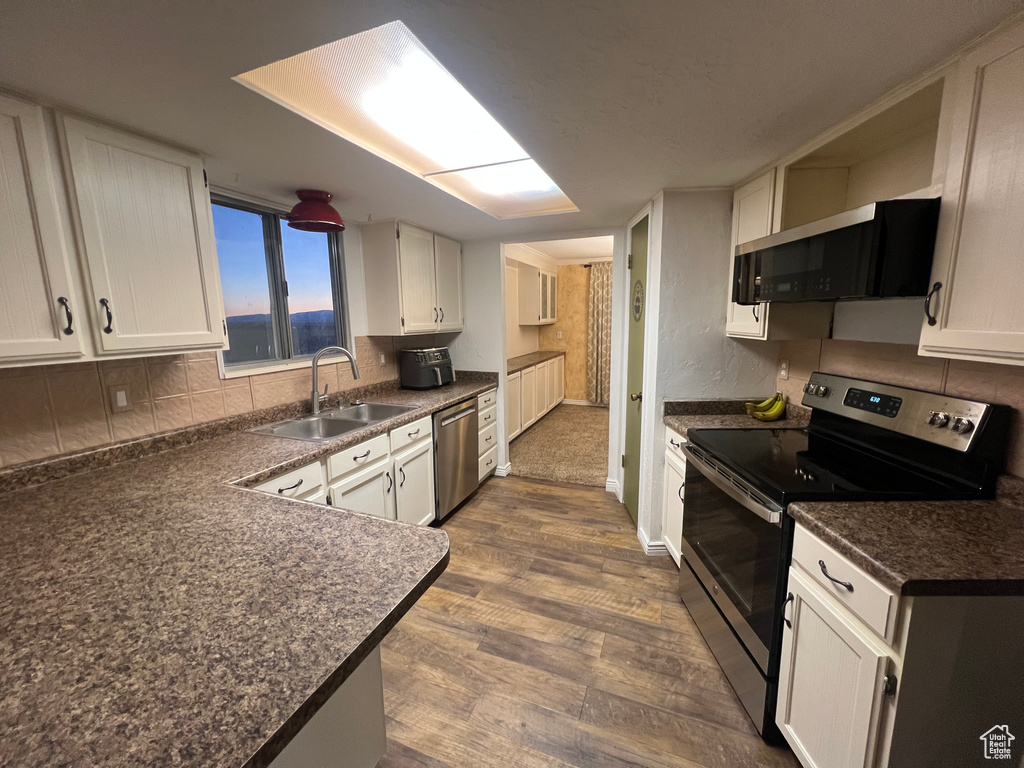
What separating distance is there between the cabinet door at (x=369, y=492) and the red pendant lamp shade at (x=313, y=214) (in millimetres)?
1284

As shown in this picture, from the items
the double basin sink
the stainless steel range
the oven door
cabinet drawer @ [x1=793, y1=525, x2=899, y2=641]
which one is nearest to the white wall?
the stainless steel range

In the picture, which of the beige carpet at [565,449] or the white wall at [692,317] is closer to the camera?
the white wall at [692,317]

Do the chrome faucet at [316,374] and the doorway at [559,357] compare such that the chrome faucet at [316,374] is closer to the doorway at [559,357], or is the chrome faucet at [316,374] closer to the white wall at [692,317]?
the doorway at [559,357]

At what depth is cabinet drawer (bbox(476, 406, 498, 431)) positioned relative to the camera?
10.9ft

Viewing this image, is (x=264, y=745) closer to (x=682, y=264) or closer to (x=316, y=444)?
(x=316, y=444)

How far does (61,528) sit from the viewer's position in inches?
42.9

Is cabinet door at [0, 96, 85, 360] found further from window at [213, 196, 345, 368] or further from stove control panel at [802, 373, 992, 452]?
stove control panel at [802, 373, 992, 452]

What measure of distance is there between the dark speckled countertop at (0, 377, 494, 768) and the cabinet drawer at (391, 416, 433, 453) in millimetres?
1042

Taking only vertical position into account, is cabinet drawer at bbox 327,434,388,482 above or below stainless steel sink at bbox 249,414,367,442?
below

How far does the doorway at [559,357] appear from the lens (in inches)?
162

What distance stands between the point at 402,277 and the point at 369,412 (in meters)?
0.99

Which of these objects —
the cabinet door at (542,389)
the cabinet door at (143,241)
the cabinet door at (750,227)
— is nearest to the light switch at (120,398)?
the cabinet door at (143,241)

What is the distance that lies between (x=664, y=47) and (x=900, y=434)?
148 centimetres

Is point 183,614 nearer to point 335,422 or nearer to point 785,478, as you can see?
point 785,478
